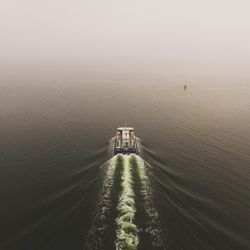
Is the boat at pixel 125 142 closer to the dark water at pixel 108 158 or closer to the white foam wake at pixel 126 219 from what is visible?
the dark water at pixel 108 158

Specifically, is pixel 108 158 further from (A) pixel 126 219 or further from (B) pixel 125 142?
(A) pixel 126 219

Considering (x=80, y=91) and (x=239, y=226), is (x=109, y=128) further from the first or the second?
(x=80, y=91)

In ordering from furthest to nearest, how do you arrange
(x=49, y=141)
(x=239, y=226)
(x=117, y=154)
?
1. (x=49, y=141)
2. (x=117, y=154)
3. (x=239, y=226)

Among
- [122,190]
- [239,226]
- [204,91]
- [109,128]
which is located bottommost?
[239,226]

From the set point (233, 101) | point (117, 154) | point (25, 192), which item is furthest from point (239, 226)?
point (233, 101)

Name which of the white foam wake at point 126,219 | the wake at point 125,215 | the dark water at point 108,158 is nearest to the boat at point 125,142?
the dark water at point 108,158

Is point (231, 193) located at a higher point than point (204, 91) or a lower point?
lower

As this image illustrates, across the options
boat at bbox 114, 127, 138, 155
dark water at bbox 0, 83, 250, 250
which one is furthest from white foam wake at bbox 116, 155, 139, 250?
boat at bbox 114, 127, 138, 155
